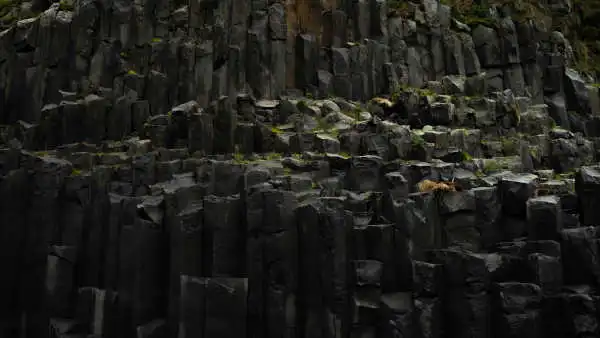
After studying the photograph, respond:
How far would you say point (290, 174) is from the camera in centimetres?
1694

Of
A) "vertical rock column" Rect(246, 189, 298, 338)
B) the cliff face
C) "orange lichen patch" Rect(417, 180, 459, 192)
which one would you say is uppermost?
the cliff face

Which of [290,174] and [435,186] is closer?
[435,186]

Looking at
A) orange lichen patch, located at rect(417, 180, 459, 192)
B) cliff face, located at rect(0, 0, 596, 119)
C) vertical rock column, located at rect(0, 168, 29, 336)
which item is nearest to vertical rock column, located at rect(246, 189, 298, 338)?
orange lichen patch, located at rect(417, 180, 459, 192)

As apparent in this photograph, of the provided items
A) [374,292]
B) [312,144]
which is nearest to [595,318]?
[374,292]

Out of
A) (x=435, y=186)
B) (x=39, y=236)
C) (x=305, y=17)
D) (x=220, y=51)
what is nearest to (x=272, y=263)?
(x=435, y=186)

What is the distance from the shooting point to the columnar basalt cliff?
534 inches

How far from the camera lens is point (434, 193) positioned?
612 inches

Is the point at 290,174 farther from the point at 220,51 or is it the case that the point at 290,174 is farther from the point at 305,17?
the point at 305,17

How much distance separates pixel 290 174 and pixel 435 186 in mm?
4050

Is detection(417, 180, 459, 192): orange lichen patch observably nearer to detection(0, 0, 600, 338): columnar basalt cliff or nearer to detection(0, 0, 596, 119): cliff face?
detection(0, 0, 600, 338): columnar basalt cliff

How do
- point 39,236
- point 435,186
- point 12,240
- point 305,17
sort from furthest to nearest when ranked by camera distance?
point 305,17 < point 12,240 < point 39,236 < point 435,186

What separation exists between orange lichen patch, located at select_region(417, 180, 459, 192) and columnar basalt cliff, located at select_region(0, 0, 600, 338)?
75 millimetres

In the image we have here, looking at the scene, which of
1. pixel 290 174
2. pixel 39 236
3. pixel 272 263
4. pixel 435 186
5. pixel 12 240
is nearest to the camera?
pixel 272 263

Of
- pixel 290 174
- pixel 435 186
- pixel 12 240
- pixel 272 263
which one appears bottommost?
pixel 272 263
